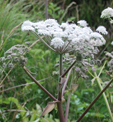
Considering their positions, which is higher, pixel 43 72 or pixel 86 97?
pixel 43 72

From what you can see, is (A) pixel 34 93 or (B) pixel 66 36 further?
(A) pixel 34 93

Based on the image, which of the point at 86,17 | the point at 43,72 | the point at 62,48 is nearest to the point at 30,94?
the point at 43,72

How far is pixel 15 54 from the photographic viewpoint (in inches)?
43.9

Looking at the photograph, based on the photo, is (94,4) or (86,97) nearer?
(86,97)

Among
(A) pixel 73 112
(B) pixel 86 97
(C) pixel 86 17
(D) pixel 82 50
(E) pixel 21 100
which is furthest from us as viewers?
(C) pixel 86 17

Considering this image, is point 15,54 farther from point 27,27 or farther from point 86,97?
point 86,97

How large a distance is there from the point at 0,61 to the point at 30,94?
988mm

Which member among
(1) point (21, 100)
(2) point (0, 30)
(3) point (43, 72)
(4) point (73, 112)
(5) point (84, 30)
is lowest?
(4) point (73, 112)

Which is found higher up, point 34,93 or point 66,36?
point 66,36

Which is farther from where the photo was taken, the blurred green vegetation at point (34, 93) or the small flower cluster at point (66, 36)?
the blurred green vegetation at point (34, 93)

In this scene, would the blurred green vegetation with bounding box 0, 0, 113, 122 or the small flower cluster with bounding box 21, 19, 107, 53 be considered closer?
the small flower cluster with bounding box 21, 19, 107, 53

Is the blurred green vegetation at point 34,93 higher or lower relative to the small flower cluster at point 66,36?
lower

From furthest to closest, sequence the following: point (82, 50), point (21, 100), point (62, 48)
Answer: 1. point (21, 100)
2. point (62, 48)
3. point (82, 50)

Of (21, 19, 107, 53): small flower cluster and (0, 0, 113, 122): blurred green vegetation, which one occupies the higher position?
(21, 19, 107, 53): small flower cluster
